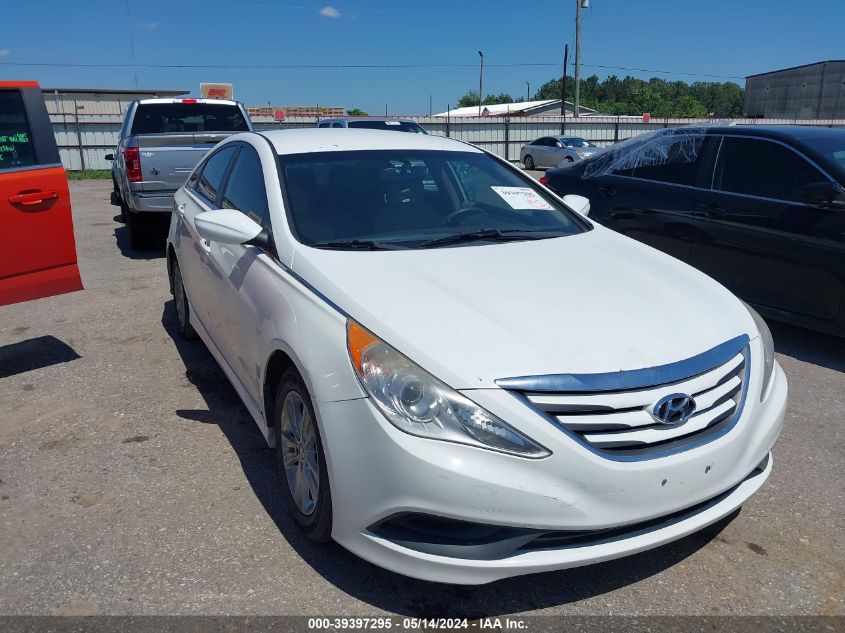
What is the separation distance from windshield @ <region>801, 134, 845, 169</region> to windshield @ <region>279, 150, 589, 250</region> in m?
2.38

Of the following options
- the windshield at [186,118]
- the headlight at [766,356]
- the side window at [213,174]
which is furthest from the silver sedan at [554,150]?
the headlight at [766,356]

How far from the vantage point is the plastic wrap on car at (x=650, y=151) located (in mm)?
6012

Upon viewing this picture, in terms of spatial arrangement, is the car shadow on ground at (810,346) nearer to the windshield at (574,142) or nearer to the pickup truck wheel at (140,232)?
the pickup truck wheel at (140,232)

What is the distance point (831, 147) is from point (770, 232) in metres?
0.76

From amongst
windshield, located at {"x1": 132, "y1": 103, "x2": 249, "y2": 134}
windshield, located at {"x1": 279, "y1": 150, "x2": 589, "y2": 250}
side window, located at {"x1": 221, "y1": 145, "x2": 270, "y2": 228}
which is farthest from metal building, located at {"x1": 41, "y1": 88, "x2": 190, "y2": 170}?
windshield, located at {"x1": 279, "y1": 150, "x2": 589, "y2": 250}

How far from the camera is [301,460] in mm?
2809

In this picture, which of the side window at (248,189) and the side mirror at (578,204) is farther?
the side mirror at (578,204)

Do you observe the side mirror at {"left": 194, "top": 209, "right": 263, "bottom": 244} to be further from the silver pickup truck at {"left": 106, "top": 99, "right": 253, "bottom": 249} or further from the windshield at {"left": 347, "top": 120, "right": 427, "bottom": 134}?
the windshield at {"left": 347, "top": 120, "right": 427, "bottom": 134}

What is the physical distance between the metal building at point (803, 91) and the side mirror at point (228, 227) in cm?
5724

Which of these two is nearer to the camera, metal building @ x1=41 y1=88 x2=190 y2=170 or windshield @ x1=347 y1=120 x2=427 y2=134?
windshield @ x1=347 y1=120 x2=427 y2=134

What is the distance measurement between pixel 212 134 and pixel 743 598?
7.82 metres

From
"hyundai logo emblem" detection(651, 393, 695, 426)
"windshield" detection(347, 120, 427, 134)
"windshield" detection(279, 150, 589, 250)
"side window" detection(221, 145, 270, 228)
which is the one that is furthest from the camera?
"windshield" detection(347, 120, 427, 134)

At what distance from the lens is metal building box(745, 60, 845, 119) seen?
52.6m

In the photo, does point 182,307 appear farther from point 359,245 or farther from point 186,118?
point 186,118
